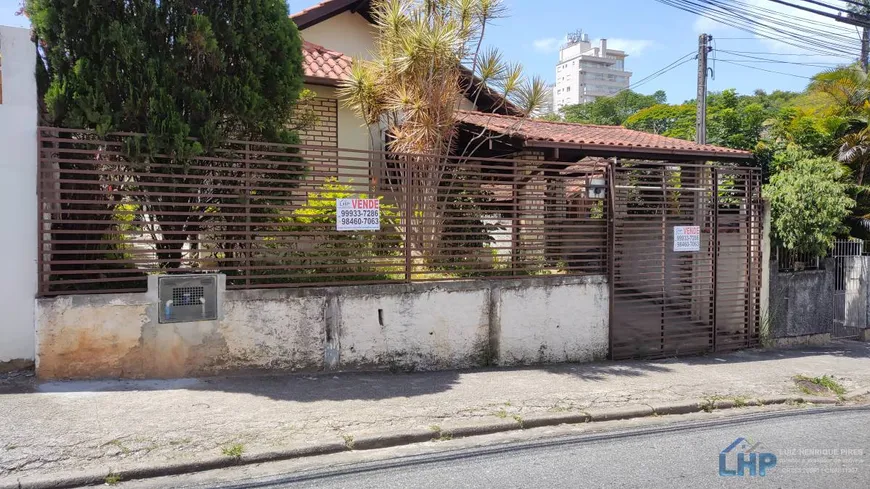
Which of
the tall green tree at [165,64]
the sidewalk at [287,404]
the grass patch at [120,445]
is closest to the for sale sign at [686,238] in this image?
the sidewalk at [287,404]

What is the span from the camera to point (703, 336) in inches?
383

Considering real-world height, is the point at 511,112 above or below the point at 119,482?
above

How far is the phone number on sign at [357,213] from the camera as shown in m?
7.20

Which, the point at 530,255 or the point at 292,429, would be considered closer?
the point at 292,429

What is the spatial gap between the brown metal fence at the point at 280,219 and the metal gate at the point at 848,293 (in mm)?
5734

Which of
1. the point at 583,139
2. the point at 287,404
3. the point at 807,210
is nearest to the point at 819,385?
the point at 807,210

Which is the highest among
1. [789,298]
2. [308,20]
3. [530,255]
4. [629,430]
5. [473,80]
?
[308,20]

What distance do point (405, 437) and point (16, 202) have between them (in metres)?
4.48

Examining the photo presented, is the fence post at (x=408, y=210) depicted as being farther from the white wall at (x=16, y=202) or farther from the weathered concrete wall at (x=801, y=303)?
the weathered concrete wall at (x=801, y=303)

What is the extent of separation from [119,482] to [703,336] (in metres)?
8.47

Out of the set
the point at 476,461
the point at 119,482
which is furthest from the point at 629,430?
the point at 119,482

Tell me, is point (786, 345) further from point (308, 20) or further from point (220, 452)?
point (308, 20)

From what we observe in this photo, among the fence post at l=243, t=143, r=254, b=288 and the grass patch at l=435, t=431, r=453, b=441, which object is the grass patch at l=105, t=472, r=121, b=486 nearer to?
the grass patch at l=435, t=431, r=453, b=441

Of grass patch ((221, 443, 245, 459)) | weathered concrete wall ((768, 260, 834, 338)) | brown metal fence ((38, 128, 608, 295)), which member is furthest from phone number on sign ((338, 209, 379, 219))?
weathered concrete wall ((768, 260, 834, 338))
